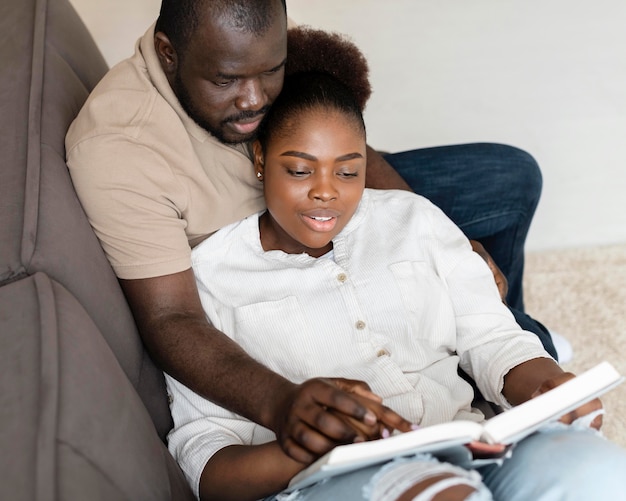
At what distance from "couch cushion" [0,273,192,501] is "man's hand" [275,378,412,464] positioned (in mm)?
183

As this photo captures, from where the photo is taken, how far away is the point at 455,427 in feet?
2.89

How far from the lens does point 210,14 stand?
119 cm

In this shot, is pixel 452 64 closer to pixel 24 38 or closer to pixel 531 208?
Result: pixel 531 208

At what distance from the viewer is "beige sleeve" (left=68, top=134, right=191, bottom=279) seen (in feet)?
3.90

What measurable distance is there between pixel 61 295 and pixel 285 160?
17.2 inches

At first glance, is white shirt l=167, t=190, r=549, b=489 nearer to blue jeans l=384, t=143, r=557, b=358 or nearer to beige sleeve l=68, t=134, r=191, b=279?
beige sleeve l=68, t=134, r=191, b=279

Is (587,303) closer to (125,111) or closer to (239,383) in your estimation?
(239,383)

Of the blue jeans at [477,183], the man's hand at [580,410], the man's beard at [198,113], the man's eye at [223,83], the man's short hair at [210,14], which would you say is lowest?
the man's hand at [580,410]

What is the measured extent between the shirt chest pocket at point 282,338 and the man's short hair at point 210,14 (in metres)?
0.43

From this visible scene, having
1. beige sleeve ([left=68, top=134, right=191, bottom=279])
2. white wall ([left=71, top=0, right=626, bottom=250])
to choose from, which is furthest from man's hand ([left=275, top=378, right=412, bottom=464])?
white wall ([left=71, top=0, right=626, bottom=250])

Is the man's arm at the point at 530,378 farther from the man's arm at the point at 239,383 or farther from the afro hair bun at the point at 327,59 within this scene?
the afro hair bun at the point at 327,59

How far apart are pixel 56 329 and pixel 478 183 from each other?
1096 millimetres

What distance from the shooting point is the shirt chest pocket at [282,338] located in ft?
4.15

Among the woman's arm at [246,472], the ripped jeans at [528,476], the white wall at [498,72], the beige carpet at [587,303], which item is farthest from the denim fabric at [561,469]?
the white wall at [498,72]
